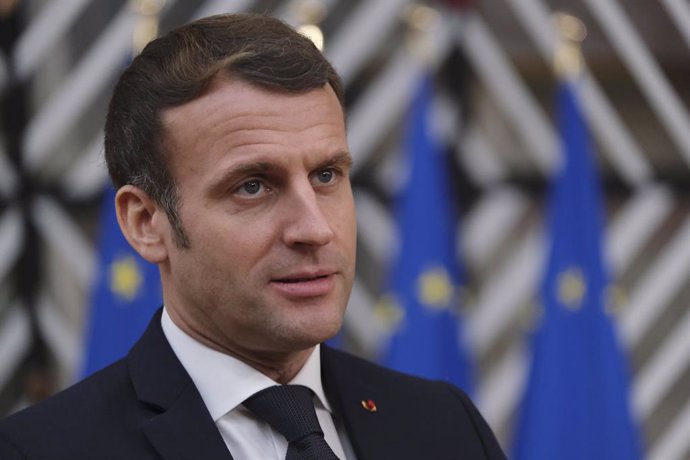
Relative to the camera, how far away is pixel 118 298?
376 centimetres

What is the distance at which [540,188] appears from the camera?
4.78 metres

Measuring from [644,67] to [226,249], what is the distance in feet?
12.0

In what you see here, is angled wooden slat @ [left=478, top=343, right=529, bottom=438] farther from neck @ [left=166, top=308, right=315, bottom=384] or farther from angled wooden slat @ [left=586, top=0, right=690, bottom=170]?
neck @ [left=166, top=308, right=315, bottom=384]

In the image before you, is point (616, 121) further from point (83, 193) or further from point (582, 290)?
point (83, 193)

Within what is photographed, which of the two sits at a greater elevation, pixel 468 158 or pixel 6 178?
pixel 468 158

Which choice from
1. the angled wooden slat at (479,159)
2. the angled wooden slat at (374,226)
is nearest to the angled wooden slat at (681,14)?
the angled wooden slat at (479,159)

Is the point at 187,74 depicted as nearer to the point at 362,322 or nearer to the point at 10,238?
the point at 10,238

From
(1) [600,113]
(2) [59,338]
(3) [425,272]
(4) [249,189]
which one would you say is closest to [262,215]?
(4) [249,189]

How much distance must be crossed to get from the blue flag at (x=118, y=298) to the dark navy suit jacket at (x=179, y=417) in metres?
2.04

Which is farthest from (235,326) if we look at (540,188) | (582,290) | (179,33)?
(540,188)

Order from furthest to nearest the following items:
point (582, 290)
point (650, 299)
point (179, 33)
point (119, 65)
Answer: point (650, 299) → point (119, 65) → point (582, 290) → point (179, 33)

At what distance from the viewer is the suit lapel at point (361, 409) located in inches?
63.3

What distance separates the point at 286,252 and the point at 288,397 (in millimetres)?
204

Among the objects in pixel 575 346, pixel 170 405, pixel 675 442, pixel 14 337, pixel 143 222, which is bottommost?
pixel 14 337
